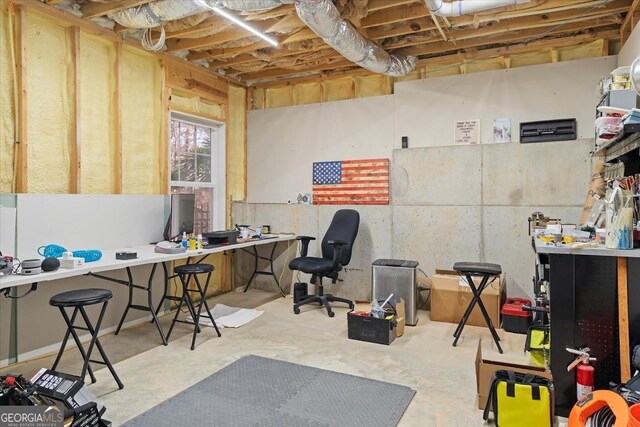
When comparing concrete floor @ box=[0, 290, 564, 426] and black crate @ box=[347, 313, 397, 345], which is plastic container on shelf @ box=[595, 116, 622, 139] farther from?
black crate @ box=[347, 313, 397, 345]

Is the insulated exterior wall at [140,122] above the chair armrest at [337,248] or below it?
above

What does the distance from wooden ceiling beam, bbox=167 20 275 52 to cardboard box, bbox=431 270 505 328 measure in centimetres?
318

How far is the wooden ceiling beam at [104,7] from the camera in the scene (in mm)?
3434

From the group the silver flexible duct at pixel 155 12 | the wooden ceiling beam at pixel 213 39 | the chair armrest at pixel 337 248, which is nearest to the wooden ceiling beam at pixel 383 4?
the wooden ceiling beam at pixel 213 39

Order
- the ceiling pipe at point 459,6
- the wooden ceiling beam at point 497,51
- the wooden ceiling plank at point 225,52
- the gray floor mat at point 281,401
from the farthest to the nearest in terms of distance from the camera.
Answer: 1. the wooden ceiling plank at point 225,52
2. the wooden ceiling beam at point 497,51
3. the ceiling pipe at point 459,6
4. the gray floor mat at point 281,401

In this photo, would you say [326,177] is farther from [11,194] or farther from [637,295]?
[637,295]

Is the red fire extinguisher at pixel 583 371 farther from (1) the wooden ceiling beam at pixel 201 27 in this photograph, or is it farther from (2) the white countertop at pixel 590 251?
(1) the wooden ceiling beam at pixel 201 27

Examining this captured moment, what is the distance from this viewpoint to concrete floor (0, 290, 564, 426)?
259cm

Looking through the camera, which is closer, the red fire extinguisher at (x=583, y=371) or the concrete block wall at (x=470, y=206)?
the red fire extinguisher at (x=583, y=371)

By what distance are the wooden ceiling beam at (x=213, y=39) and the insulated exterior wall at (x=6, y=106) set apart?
154 cm

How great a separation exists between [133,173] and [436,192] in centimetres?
337

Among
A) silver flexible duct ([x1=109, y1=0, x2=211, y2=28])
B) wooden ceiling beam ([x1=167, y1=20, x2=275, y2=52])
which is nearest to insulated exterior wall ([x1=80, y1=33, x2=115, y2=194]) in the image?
silver flexible duct ([x1=109, y1=0, x2=211, y2=28])

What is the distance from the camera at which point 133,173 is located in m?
4.32

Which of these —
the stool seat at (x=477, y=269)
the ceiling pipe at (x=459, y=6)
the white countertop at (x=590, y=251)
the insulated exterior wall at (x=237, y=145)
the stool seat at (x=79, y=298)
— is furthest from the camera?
the insulated exterior wall at (x=237, y=145)
